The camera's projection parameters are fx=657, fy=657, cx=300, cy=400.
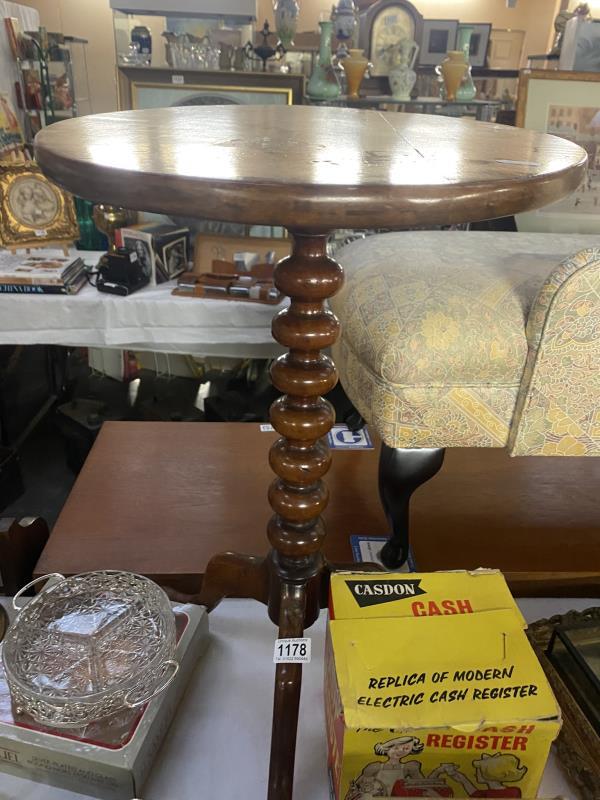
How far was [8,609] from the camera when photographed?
33.9 inches

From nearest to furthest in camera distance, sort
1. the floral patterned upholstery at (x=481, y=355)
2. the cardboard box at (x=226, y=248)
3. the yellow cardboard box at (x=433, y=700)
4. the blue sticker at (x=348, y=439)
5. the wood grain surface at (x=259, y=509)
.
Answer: the yellow cardboard box at (x=433, y=700)
the floral patterned upholstery at (x=481, y=355)
the wood grain surface at (x=259, y=509)
the blue sticker at (x=348, y=439)
the cardboard box at (x=226, y=248)

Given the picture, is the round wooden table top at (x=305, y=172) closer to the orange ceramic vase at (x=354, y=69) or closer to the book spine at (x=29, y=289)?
the book spine at (x=29, y=289)

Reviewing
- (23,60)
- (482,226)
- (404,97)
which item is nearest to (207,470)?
(482,226)

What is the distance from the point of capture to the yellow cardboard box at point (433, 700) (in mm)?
→ 548

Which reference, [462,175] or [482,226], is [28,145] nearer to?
[482,226]

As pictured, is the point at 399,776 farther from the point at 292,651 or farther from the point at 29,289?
the point at 29,289

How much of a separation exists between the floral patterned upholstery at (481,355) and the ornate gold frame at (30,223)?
889mm

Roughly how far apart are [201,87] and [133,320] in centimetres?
67

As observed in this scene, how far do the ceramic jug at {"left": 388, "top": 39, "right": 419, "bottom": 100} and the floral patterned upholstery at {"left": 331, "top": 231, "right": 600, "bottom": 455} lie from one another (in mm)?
1009

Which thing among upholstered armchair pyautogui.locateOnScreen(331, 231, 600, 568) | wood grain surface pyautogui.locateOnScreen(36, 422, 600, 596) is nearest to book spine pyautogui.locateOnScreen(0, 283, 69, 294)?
wood grain surface pyautogui.locateOnScreen(36, 422, 600, 596)

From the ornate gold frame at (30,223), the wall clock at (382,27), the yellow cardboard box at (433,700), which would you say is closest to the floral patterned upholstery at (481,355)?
the yellow cardboard box at (433,700)

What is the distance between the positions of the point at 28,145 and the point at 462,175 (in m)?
1.56

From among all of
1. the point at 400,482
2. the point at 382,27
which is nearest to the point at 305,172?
the point at 400,482

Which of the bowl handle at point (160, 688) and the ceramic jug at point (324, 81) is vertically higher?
the ceramic jug at point (324, 81)
